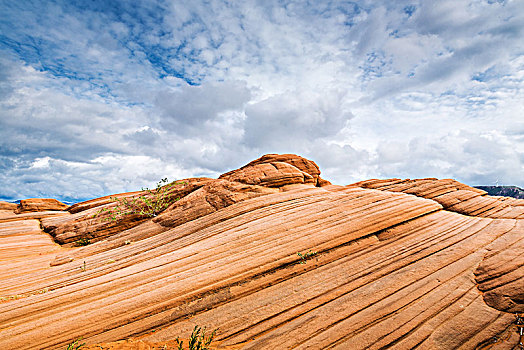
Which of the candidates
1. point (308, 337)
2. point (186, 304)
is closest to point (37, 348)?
point (186, 304)

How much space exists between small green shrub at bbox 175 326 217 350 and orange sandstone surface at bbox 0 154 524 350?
0.20m

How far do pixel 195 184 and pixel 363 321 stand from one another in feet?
55.8

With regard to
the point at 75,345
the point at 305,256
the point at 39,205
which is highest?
the point at 39,205

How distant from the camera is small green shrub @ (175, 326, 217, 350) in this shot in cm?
609

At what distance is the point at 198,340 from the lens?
6.49m

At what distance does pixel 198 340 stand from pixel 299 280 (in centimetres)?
358

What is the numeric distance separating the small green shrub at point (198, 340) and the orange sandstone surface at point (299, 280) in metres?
0.20

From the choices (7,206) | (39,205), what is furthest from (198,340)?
(7,206)

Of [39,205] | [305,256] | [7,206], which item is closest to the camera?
[305,256]

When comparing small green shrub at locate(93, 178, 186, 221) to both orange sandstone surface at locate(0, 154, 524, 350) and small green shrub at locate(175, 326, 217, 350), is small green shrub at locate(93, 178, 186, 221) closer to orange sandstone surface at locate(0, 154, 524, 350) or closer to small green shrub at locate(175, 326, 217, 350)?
orange sandstone surface at locate(0, 154, 524, 350)

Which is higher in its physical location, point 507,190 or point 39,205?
point 39,205

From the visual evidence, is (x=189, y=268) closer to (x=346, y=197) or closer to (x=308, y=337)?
(x=308, y=337)

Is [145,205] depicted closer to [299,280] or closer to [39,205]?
[299,280]

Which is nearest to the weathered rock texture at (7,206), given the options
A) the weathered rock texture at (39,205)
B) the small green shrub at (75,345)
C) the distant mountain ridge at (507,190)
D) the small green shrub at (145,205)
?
the weathered rock texture at (39,205)
